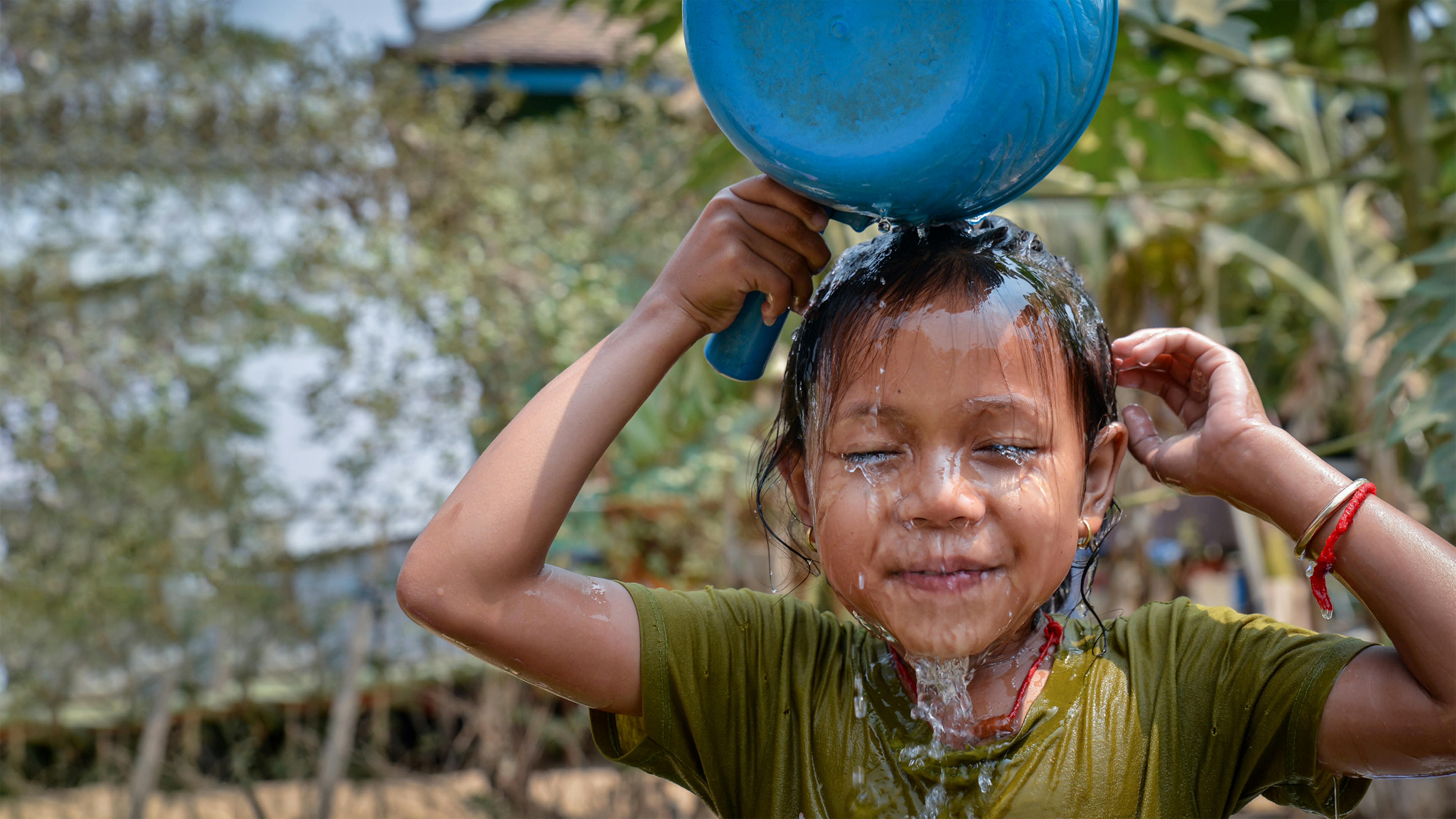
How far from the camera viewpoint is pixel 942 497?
4.23 feet

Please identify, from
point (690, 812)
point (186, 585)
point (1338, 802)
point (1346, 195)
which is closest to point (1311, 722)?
point (1338, 802)

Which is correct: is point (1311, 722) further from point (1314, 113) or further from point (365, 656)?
point (1314, 113)

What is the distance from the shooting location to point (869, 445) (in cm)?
137

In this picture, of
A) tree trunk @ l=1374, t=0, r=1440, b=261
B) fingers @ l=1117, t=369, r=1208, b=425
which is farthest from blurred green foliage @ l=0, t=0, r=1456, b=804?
fingers @ l=1117, t=369, r=1208, b=425

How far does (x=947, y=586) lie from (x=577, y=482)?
46cm

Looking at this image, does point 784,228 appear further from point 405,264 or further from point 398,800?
point 398,800

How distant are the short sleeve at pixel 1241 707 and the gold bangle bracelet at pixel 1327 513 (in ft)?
0.42

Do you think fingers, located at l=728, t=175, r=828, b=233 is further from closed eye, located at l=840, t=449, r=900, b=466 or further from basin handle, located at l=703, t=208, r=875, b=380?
closed eye, located at l=840, t=449, r=900, b=466

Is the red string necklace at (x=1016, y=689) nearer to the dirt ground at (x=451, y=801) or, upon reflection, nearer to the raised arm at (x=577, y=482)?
the raised arm at (x=577, y=482)

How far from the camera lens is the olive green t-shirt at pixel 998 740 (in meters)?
1.38

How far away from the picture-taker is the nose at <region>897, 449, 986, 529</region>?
1.29 meters

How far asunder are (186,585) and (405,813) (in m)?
1.50

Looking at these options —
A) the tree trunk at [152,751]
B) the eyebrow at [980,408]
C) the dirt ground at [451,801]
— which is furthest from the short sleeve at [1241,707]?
the tree trunk at [152,751]

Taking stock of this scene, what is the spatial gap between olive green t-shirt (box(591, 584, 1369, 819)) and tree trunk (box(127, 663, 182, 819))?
432 centimetres
